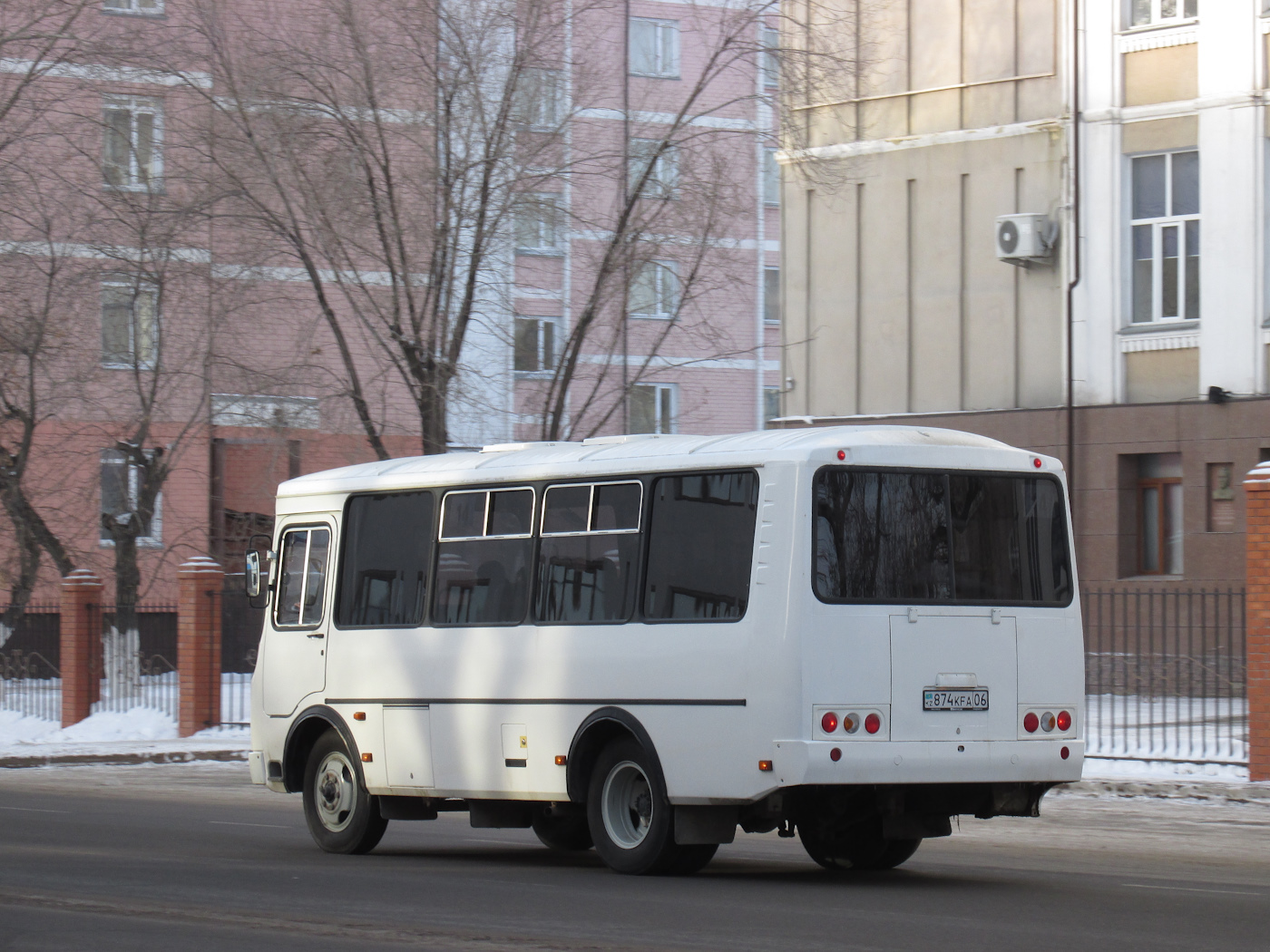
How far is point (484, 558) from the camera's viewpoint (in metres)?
12.8

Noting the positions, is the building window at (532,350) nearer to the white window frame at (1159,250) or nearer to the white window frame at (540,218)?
the white window frame at (540,218)

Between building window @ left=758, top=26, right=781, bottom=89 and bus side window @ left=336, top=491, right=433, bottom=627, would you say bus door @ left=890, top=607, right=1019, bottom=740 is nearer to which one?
bus side window @ left=336, top=491, right=433, bottom=627

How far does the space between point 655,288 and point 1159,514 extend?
25.7 ft

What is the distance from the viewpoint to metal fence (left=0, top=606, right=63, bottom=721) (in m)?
29.3

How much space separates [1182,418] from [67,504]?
1943 centimetres

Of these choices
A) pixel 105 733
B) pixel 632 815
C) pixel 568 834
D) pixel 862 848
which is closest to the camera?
pixel 632 815

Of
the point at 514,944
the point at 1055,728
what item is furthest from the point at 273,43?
the point at 514,944

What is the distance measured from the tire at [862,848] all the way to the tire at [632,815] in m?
0.96

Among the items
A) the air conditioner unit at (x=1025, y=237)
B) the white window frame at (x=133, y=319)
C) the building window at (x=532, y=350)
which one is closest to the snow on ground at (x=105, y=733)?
the white window frame at (x=133, y=319)

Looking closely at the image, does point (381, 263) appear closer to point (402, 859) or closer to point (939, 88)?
point (939, 88)

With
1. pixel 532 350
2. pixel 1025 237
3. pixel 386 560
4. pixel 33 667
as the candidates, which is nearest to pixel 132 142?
pixel 532 350

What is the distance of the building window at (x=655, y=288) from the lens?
2475 centimetres

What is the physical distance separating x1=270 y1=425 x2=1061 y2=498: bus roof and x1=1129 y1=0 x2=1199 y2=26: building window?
1628 centimetres

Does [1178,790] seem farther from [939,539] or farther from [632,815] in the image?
[632,815]
